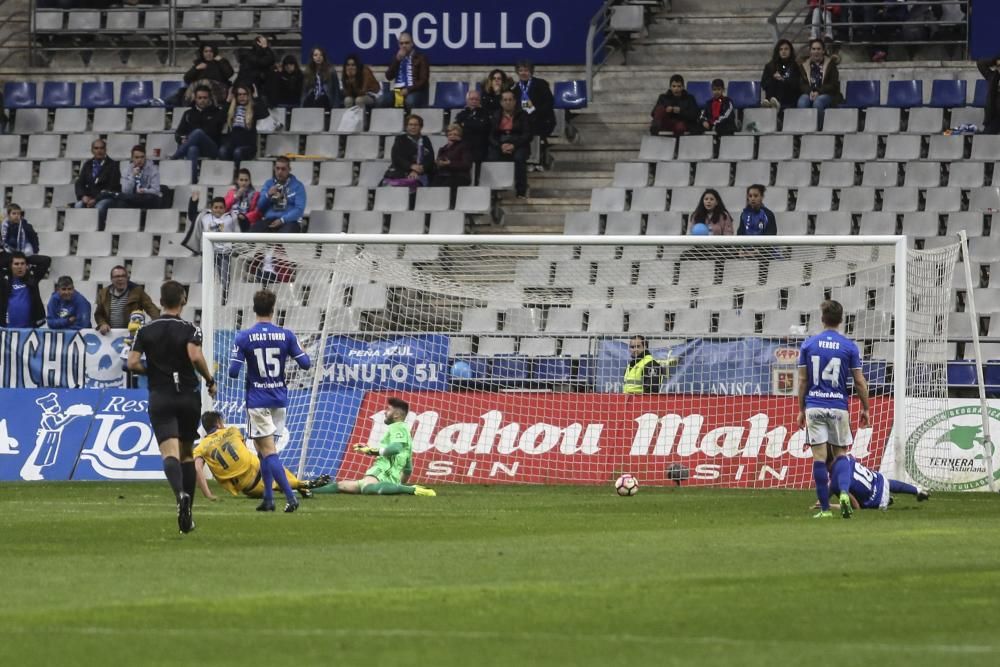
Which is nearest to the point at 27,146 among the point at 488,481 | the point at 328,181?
the point at 328,181

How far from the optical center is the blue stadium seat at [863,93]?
88.2 feet

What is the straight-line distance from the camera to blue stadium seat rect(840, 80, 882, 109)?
26.9m

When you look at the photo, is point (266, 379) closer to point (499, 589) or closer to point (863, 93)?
point (499, 589)

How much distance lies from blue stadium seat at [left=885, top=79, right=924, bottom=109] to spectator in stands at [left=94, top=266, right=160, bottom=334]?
36.8 feet

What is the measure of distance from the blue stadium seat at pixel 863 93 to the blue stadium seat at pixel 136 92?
11.7 metres

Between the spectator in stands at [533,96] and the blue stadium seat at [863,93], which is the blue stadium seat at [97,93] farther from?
the blue stadium seat at [863,93]

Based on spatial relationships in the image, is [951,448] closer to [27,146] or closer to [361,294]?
[361,294]

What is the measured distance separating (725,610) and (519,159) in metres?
18.9

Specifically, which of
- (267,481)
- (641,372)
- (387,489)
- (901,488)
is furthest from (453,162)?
(267,481)

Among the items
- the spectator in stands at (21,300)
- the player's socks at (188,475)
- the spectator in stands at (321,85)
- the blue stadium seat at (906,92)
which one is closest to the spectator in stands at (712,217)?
the blue stadium seat at (906,92)

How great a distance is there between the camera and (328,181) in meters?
27.5

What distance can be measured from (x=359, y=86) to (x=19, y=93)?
6711 mm

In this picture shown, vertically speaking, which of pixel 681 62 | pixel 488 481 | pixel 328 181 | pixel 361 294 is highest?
pixel 681 62

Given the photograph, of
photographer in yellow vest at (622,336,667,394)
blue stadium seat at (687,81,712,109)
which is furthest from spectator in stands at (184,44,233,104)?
photographer in yellow vest at (622,336,667,394)
